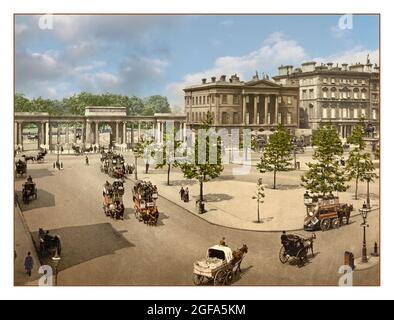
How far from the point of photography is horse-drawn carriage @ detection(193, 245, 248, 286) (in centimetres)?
1739

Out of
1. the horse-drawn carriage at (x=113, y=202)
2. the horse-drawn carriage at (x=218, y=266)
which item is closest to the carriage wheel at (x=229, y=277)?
the horse-drawn carriage at (x=218, y=266)

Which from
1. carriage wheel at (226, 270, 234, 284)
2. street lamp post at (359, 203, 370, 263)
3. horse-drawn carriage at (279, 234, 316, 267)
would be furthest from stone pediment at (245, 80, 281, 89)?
carriage wheel at (226, 270, 234, 284)

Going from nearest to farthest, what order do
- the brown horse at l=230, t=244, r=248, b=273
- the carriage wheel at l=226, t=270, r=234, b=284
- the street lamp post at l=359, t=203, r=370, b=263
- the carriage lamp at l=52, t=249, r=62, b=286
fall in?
the carriage lamp at l=52, t=249, r=62, b=286 < the carriage wheel at l=226, t=270, r=234, b=284 < the brown horse at l=230, t=244, r=248, b=273 < the street lamp post at l=359, t=203, r=370, b=263

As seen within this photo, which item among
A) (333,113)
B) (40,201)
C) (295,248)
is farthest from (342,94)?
(40,201)

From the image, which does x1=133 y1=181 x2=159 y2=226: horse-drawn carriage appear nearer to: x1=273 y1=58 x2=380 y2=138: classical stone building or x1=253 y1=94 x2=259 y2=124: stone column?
x1=253 y1=94 x2=259 y2=124: stone column

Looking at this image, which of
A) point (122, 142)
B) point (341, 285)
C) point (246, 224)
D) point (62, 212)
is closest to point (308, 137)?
point (246, 224)

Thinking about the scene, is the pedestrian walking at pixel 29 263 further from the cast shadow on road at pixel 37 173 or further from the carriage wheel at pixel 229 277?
the carriage wheel at pixel 229 277

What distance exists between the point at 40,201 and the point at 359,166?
13.1m

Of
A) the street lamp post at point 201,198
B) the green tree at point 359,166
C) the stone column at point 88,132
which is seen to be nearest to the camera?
the street lamp post at point 201,198

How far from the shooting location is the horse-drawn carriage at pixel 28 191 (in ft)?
60.8

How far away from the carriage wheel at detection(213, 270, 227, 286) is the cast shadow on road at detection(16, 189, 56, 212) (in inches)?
273

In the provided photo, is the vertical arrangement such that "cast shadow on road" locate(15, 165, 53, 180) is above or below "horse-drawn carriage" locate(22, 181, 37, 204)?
above

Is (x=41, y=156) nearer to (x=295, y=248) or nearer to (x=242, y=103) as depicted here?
(x=242, y=103)
